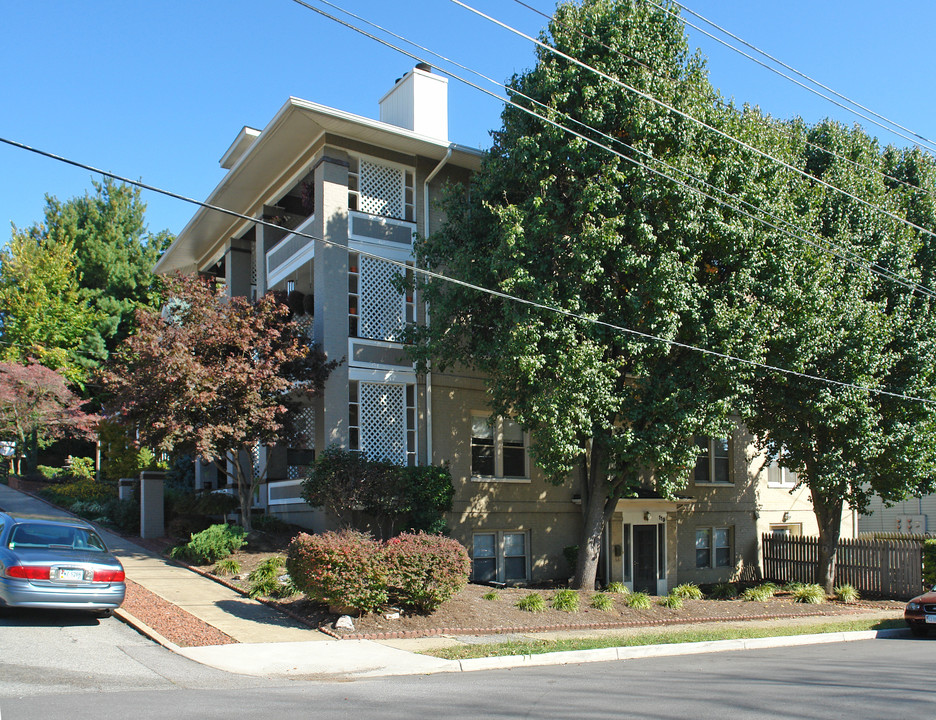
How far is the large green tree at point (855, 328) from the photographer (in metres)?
17.8

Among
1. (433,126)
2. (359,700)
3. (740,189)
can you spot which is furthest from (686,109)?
(359,700)

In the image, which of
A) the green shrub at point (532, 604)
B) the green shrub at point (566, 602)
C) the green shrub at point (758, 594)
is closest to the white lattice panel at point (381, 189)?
the green shrub at point (532, 604)

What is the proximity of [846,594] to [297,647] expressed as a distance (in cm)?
1653

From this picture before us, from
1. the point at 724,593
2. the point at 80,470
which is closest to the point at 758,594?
the point at 724,593

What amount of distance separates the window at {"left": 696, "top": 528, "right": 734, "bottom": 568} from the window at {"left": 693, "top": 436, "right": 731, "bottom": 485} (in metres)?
1.58

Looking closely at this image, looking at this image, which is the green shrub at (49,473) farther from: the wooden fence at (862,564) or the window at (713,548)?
the wooden fence at (862,564)

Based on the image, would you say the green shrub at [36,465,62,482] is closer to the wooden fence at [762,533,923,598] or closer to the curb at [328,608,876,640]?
the curb at [328,608,876,640]

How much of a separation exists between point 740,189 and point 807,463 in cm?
822

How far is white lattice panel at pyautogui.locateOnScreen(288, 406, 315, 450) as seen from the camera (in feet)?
60.6

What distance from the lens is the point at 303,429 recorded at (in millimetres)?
19578

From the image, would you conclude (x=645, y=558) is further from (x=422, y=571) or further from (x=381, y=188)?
(x=381, y=188)

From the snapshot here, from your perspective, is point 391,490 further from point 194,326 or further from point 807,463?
point 807,463

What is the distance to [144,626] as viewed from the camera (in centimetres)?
1168

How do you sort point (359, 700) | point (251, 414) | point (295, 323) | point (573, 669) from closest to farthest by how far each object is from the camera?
point (359, 700) < point (573, 669) < point (251, 414) < point (295, 323)
